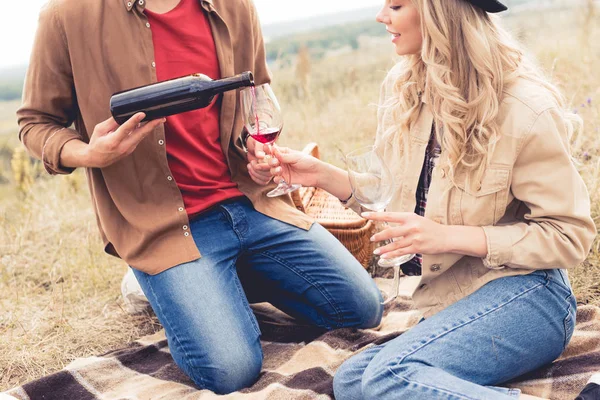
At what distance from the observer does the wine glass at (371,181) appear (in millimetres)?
2512

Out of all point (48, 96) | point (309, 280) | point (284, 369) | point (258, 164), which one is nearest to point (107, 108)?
point (48, 96)

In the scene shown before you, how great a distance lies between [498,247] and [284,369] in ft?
3.99

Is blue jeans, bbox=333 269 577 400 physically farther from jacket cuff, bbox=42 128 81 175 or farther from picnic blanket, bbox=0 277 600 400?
jacket cuff, bbox=42 128 81 175

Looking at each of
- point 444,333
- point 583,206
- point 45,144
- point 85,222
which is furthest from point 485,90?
point 85,222

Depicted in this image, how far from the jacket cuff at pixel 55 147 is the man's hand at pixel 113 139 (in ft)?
0.64

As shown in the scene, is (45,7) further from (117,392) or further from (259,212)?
(117,392)

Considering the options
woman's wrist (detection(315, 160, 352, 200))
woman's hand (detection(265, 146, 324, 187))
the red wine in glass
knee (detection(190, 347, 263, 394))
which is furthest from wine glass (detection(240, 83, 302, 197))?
knee (detection(190, 347, 263, 394))

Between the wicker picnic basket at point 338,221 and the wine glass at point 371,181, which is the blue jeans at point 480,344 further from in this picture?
the wicker picnic basket at point 338,221

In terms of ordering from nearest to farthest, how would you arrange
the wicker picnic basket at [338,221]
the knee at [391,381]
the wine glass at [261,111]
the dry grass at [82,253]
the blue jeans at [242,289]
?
the knee at [391,381]
the wine glass at [261,111]
the blue jeans at [242,289]
the dry grass at [82,253]
the wicker picnic basket at [338,221]

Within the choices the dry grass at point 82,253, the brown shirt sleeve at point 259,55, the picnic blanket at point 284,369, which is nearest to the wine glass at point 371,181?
the picnic blanket at point 284,369

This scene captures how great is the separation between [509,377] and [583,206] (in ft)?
2.37

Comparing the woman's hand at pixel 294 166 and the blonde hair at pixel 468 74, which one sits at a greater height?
the blonde hair at pixel 468 74

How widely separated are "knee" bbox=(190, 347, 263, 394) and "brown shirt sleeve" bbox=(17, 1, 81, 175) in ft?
3.73

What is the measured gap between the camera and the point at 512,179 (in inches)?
101
